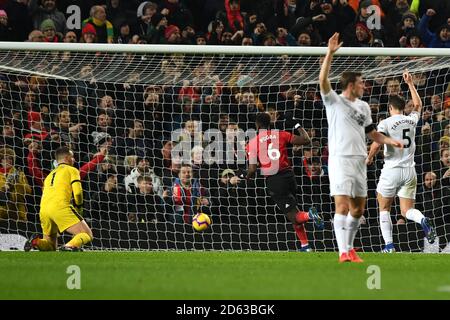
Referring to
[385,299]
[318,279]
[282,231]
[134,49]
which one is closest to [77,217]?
[134,49]

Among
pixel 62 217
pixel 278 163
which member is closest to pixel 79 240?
pixel 62 217

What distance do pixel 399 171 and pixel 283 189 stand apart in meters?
1.82

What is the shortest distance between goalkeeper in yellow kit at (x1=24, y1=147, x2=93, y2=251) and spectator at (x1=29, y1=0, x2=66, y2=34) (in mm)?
4152

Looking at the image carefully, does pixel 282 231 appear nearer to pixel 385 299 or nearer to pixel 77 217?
pixel 77 217

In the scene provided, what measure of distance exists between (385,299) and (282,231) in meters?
8.18

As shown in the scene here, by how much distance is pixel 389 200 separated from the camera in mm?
14180

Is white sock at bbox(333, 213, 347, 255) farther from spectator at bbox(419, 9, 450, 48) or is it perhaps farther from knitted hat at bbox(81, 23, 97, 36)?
spectator at bbox(419, 9, 450, 48)

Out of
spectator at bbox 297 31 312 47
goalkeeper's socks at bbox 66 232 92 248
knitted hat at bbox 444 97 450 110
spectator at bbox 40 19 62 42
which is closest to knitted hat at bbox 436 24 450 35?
spectator at bbox 297 31 312 47

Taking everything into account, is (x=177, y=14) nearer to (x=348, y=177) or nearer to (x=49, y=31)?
(x=49, y=31)

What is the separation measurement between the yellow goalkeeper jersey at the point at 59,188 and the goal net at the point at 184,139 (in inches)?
51.7

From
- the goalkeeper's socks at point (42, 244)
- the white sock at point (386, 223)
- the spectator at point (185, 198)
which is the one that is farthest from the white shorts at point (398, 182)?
the goalkeeper's socks at point (42, 244)

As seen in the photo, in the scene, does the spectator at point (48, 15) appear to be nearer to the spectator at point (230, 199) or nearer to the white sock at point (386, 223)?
the spectator at point (230, 199)

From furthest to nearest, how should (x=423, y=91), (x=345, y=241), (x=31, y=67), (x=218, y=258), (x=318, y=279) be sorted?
(x=423, y=91), (x=31, y=67), (x=218, y=258), (x=345, y=241), (x=318, y=279)

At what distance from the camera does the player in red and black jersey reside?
1492 centimetres
